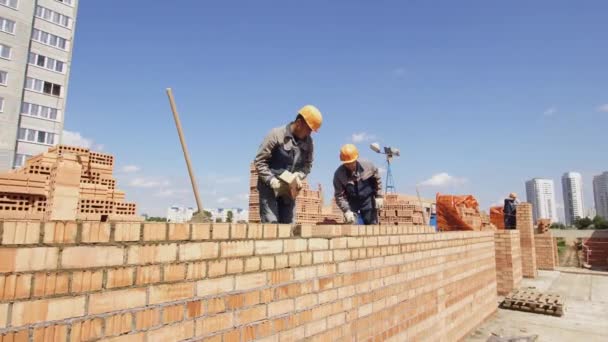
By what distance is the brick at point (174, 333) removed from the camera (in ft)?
4.96

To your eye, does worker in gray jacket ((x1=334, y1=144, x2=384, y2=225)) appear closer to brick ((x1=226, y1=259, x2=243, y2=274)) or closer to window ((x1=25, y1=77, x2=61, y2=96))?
brick ((x1=226, y1=259, x2=243, y2=274))

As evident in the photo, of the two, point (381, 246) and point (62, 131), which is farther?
point (62, 131)

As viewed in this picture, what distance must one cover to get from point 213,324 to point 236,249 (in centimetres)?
39

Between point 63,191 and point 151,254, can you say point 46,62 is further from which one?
point 151,254

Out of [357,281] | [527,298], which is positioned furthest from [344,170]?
[527,298]

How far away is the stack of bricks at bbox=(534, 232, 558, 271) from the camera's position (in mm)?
12287

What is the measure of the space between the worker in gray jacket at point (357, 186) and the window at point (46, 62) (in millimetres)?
33170

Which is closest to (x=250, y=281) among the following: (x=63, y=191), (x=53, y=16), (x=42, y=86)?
(x=63, y=191)

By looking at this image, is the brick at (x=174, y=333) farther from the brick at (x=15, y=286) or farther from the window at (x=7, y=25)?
the window at (x=7, y=25)

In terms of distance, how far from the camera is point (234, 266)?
6.29ft

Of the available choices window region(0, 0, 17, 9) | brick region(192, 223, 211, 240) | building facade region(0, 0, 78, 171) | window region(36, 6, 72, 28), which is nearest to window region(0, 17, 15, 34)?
building facade region(0, 0, 78, 171)

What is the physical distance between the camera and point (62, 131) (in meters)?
29.9

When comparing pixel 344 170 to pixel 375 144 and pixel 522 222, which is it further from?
→ pixel 522 222

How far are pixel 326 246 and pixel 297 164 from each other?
1105 mm
